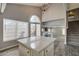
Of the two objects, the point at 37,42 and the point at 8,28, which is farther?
the point at 37,42

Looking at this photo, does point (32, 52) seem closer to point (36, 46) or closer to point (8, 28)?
point (36, 46)

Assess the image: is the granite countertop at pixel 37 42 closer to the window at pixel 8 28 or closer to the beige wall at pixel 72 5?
the window at pixel 8 28

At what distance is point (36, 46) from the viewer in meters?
1.51

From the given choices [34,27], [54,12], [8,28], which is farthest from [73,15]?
[8,28]

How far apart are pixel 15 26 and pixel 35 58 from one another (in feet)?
1.74

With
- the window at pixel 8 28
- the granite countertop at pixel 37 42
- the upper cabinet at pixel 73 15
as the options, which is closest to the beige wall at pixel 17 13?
the window at pixel 8 28

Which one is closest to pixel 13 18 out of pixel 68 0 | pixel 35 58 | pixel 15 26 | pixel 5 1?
pixel 15 26

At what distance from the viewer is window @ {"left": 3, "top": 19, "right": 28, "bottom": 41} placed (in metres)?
1.46

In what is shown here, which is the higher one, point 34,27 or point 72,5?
point 72,5

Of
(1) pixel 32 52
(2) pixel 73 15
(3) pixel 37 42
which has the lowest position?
(1) pixel 32 52

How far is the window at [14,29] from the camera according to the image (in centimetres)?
146

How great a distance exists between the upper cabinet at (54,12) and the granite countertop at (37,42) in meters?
0.30

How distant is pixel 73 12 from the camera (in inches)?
58.9

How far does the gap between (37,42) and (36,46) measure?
78mm
